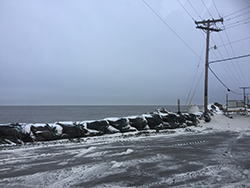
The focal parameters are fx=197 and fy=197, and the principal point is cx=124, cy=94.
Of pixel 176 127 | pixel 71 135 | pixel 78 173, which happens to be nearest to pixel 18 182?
pixel 78 173

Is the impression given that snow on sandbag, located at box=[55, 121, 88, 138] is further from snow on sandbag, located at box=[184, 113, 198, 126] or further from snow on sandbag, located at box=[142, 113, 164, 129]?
snow on sandbag, located at box=[184, 113, 198, 126]

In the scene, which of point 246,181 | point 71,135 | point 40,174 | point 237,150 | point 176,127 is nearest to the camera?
point 246,181

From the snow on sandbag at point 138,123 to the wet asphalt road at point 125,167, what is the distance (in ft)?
15.8

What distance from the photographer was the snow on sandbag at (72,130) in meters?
9.50

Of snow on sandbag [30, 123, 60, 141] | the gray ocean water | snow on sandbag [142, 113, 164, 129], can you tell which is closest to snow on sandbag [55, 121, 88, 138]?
snow on sandbag [30, 123, 60, 141]

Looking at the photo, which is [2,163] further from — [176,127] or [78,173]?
[176,127]

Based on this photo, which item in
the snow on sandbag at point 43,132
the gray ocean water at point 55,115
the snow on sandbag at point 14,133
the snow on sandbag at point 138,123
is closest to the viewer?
the snow on sandbag at point 14,133

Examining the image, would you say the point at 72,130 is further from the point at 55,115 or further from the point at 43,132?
the point at 55,115

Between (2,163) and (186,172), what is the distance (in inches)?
191

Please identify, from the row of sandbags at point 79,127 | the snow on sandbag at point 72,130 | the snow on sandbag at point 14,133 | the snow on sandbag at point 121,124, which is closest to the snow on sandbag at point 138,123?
the row of sandbags at point 79,127

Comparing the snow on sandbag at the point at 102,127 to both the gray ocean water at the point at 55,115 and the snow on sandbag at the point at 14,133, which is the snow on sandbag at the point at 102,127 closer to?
the snow on sandbag at the point at 14,133

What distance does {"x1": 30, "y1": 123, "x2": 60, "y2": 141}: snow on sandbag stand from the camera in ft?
28.8

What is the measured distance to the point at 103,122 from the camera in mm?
10766

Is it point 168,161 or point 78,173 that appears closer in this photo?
point 78,173
